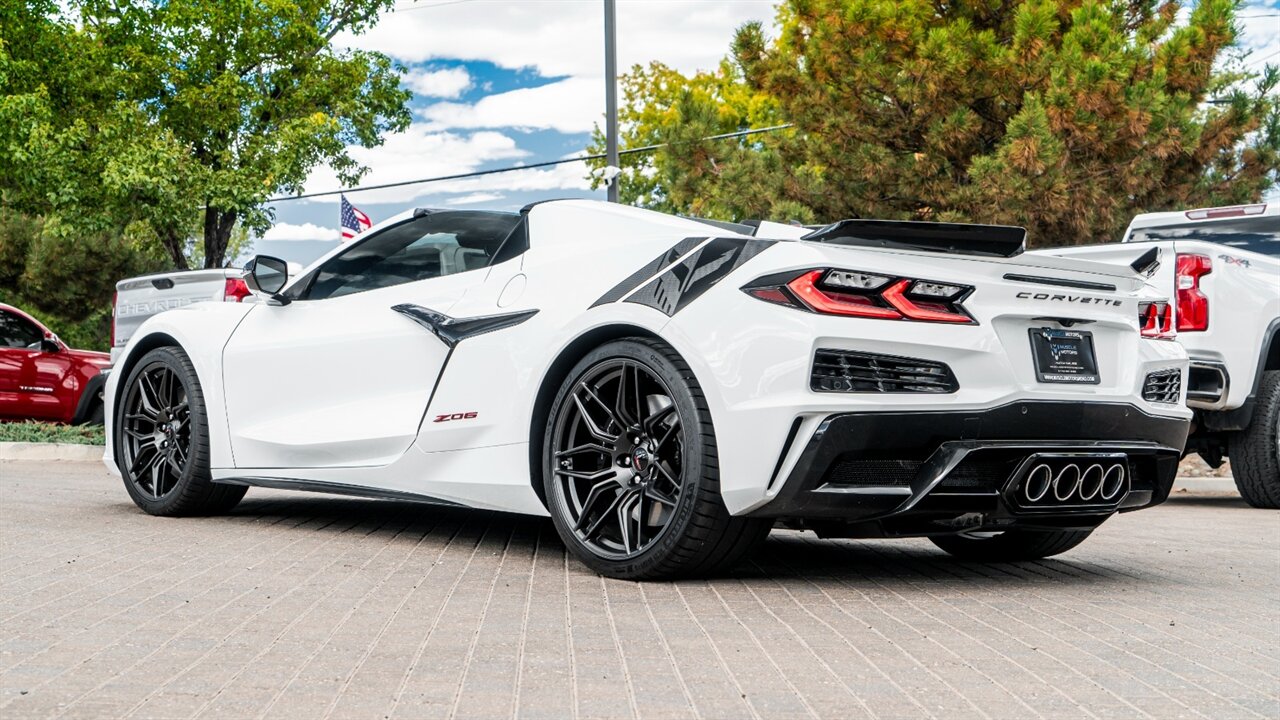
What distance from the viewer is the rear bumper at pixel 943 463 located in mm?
4457

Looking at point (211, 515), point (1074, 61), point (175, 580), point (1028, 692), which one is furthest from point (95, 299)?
point (1028, 692)

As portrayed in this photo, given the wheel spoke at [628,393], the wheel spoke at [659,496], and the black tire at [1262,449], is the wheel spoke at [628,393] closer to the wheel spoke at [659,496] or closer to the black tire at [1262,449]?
the wheel spoke at [659,496]

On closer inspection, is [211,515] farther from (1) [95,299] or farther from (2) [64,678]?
(1) [95,299]

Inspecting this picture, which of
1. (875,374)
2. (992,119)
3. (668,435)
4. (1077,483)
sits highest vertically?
(992,119)

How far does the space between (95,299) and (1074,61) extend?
67.4ft

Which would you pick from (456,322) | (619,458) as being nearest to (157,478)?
(456,322)

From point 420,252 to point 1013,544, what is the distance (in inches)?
113

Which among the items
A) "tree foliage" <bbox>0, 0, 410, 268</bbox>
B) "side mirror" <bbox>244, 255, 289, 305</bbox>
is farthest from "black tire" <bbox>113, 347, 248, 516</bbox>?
"tree foliage" <bbox>0, 0, 410, 268</bbox>

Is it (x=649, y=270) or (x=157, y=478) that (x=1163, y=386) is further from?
(x=157, y=478)

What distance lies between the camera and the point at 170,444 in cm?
712

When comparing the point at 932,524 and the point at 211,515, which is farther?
the point at 211,515

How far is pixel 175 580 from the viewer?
16.5 ft

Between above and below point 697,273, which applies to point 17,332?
below

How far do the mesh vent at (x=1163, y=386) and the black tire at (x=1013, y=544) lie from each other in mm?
699
